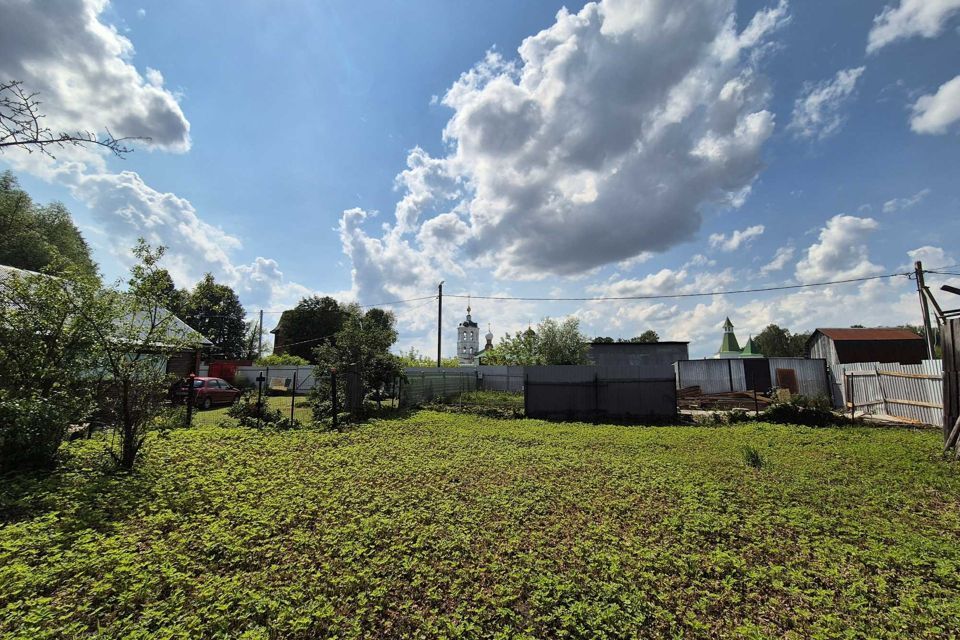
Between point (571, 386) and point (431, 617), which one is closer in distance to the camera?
point (431, 617)

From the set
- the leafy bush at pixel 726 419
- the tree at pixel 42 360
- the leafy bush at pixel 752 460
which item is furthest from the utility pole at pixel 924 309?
the tree at pixel 42 360

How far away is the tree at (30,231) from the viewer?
21031mm

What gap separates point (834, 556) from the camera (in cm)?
355

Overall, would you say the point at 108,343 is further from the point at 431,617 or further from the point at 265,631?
the point at 431,617

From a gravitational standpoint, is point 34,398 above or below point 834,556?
above

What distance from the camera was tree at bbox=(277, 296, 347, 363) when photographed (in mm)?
44188

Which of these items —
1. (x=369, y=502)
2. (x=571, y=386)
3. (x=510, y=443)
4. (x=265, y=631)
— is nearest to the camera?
(x=265, y=631)

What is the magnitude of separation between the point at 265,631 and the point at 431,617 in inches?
42.6

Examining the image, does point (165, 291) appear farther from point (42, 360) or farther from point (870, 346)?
point (870, 346)

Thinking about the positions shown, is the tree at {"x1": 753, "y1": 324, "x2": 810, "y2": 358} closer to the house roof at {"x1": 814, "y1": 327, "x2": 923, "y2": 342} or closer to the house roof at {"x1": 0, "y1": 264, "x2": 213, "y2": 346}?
the house roof at {"x1": 814, "y1": 327, "x2": 923, "y2": 342}

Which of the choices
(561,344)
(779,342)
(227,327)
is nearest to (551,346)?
(561,344)

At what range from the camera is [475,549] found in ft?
12.0

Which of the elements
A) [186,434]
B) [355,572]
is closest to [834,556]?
[355,572]

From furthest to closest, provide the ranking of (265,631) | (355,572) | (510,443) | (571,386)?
(571,386) < (510,443) < (355,572) < (265,631)
